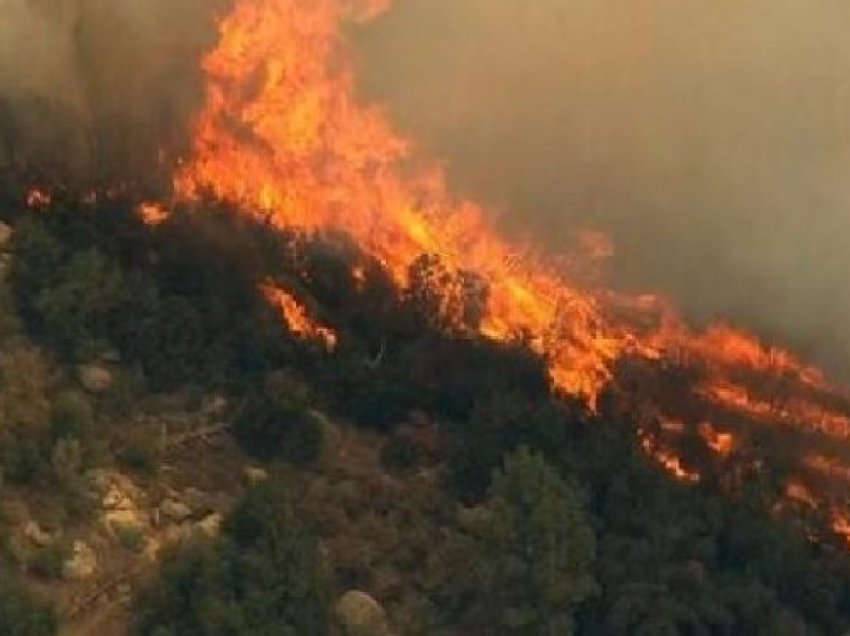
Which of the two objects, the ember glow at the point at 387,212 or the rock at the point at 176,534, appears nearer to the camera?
the rock at the point at 176,534

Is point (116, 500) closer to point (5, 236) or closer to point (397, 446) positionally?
point (397, 446)

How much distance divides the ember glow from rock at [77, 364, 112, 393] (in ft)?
28.0

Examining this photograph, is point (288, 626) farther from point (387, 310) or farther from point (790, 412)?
point (790, 412)

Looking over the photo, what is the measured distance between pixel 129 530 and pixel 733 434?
24.3 metres

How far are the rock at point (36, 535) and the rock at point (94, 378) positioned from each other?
669cm

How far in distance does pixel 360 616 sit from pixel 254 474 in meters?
6.43

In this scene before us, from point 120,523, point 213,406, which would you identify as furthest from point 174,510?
point 213,406

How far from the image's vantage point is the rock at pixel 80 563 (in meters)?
47.8

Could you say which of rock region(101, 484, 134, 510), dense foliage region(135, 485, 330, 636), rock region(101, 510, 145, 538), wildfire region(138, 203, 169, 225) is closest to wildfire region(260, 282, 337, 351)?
wildfire region(138, 203, 169, 225)

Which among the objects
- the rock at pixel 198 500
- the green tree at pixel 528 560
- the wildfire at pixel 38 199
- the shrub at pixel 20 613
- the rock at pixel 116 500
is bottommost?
the shrub at pixel 20 613

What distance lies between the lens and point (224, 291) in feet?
199

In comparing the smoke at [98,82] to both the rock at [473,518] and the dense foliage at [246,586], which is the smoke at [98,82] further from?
the dense foliage at [246,586]

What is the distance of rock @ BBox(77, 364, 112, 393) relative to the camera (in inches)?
2143

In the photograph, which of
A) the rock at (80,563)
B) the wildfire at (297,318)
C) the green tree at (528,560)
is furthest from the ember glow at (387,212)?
the rock at (80,563)
